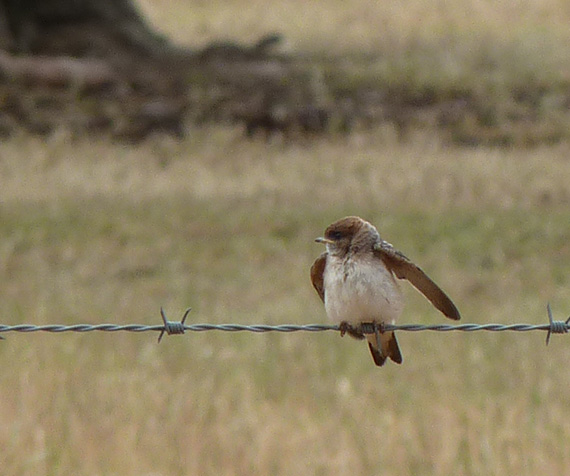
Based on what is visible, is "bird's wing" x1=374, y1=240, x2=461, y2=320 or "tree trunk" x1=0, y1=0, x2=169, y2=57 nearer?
"bird's wing" x1=374, y1=240, x2=461, y2=320

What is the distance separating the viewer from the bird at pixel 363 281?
15.0 ft

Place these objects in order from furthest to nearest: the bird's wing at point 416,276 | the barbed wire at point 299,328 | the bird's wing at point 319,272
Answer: the bird's wing at point 319,272 → the barbed wire at point 299,328 → the bird's wing at point 416,276

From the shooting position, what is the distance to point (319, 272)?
498 cm

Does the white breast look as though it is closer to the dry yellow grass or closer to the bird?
the bird

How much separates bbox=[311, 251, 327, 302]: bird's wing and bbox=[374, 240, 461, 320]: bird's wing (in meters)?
0.31

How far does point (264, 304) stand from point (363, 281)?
5578 mm

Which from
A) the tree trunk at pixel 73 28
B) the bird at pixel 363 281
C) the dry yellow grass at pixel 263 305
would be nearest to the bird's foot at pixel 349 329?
the bird at pixel 363 281

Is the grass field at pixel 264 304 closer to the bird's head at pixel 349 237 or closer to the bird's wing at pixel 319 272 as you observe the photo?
the bird's wing at pixel 319 272

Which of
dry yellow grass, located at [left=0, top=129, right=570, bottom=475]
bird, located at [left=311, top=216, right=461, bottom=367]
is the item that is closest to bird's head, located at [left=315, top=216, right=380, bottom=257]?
bird, located at [left=311, top=216, right=461, bottom=367]

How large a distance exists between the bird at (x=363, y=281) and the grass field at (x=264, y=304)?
1189mm

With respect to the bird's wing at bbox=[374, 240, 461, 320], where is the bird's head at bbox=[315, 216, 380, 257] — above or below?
above

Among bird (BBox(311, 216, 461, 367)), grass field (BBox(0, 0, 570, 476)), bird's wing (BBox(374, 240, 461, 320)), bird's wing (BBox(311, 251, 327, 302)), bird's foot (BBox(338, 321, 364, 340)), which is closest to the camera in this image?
bird's wing (BBox(374, 240, 461, 320))

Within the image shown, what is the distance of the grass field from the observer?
5.87 m

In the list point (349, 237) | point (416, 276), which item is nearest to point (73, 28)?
point (349, 237)
